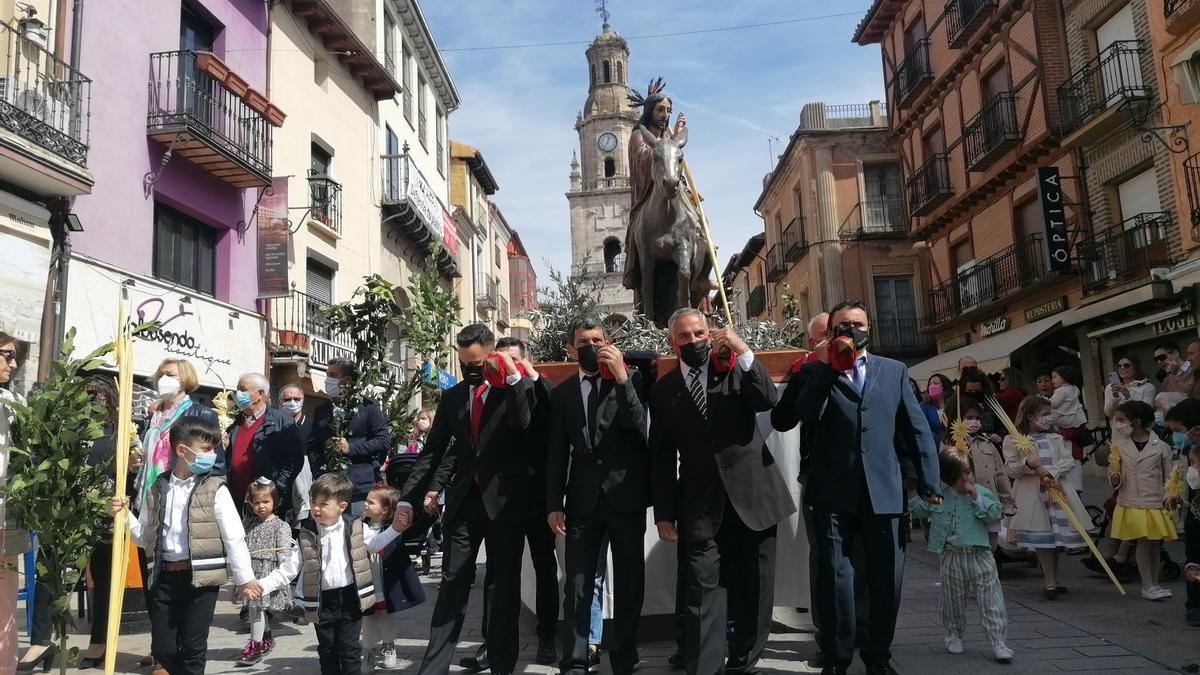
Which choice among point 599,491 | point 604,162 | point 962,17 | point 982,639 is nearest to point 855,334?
point 599,491

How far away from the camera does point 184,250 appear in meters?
14.7

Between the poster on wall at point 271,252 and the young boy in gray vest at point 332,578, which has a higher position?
the poster on wall at point 271,252

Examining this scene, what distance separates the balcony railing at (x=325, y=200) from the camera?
18.2m

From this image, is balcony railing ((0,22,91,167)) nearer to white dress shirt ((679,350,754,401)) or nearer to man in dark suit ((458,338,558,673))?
man in dark suit ((458,338,558,673))

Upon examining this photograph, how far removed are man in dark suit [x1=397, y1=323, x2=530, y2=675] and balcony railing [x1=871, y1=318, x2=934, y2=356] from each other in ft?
78.5

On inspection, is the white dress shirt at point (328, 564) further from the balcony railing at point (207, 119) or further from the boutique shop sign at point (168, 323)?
the balcony railing at point (207, 119)

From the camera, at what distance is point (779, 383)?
595cm

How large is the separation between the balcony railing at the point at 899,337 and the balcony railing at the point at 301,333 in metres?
16.1

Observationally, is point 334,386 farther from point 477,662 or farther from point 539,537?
point 477,662

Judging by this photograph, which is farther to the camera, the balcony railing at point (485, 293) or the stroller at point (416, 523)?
the balcony railing at point (485, 293)

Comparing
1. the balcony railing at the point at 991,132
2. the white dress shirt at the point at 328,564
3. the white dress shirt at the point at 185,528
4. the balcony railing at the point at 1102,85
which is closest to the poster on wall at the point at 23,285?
the white dress shirt at the point at 185,528

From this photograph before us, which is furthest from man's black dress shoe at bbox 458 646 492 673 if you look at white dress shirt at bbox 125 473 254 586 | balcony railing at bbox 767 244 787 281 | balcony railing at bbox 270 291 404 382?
balcony railing at bbox 767 244 787 281

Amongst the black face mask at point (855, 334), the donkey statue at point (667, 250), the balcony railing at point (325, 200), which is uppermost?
the balcony railing at point (325, 200)

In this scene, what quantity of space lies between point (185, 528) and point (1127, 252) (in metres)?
16.3
